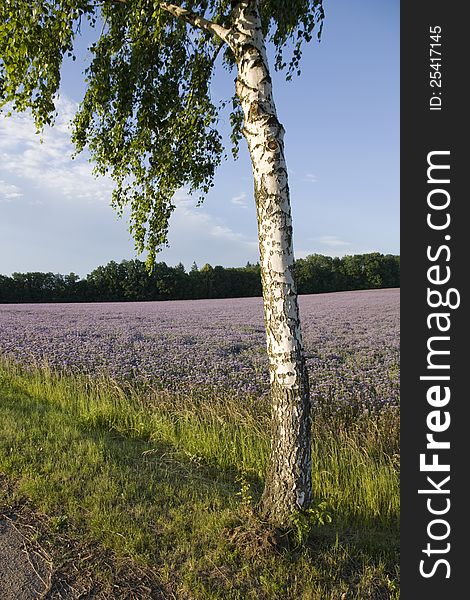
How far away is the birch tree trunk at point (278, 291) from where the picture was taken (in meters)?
3.84

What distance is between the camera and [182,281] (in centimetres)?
5397

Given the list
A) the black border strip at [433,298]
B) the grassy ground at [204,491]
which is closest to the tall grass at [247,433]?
the grassy ground at [204,491]

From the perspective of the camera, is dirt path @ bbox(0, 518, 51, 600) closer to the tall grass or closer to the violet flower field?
the tall grass

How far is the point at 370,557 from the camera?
3.75 metres

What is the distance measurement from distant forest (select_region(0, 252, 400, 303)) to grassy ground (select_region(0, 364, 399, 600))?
137ft

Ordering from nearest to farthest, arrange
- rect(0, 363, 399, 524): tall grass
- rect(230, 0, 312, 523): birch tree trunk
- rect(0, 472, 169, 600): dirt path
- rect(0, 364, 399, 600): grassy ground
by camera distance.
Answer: rect(0, 472, 169, 600): dirt path → rect(0, 364, 399, 600): grassy ground → rect(230, 0, 312, 523): birch tree trunk → rect(0, 363, 399, 524): tall grass

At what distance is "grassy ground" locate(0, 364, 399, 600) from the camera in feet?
11.7

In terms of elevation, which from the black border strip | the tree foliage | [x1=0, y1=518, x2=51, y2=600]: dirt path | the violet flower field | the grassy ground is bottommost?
[x1=0, y1=518, x2=51, y2=600]: dirt path

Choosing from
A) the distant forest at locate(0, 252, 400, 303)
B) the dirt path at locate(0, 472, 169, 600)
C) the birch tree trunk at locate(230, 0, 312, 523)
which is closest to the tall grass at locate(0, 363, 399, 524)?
the birch tree trunk at locate(230, 0, 312, 523)

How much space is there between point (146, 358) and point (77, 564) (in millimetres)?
7497

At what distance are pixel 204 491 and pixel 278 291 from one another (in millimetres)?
2439

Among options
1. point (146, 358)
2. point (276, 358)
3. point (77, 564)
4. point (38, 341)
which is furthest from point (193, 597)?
point (38, 341)

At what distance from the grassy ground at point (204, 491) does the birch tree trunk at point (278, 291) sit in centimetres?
35

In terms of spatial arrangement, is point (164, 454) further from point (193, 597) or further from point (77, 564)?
point (193, 597)
